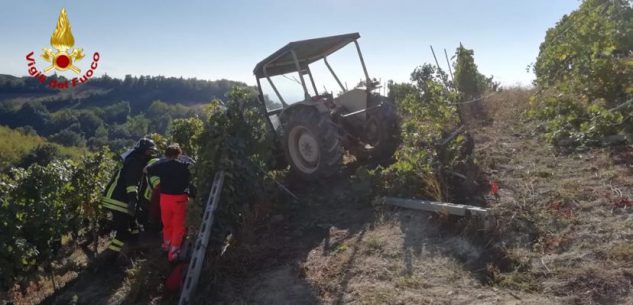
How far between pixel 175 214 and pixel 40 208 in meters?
1.82

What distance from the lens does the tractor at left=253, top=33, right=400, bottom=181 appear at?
5789 mm

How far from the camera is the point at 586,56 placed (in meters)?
6.64

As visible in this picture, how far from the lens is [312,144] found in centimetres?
608

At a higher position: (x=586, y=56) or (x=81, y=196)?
(x=586, y=56)

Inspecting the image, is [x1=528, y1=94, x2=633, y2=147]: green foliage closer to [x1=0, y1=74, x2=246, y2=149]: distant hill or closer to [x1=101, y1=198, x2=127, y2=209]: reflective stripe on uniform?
[x1=101, y1=198, x2=127, y2=209]: reflective stripe on uniform

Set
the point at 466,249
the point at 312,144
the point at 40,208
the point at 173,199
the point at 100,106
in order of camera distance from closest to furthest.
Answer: the point at 466,249, the point at 173,199, the point at 40,208, the point at 312,144, the point at 100,106

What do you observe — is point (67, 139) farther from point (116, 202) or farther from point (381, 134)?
point (381, 134)

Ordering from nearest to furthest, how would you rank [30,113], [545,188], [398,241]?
[398,241], [545,188], [30,113]

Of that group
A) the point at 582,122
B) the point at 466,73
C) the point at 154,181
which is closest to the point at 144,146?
the point at 154,181

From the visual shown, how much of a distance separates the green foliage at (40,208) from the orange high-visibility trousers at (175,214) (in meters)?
1.60

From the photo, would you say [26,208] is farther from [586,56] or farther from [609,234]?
[586,56]

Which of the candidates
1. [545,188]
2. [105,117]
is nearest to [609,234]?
[545,188]

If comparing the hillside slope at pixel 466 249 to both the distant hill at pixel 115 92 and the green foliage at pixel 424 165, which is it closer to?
the green foliage at pixel 424 165

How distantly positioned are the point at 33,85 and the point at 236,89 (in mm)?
127055
